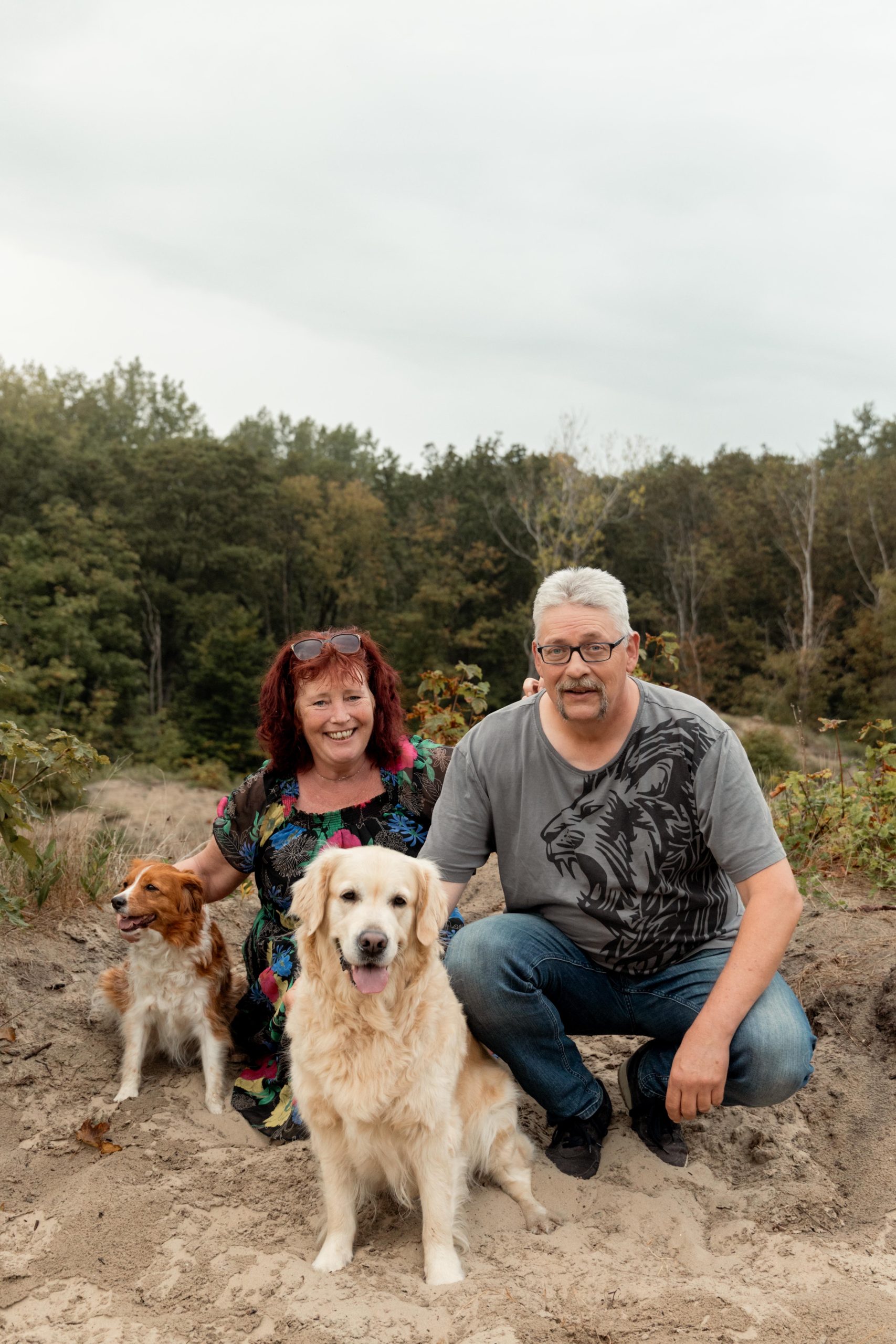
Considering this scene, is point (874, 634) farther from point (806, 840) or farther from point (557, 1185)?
point (557, 1185)

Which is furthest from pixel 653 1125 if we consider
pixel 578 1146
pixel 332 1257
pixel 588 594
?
pixel 588 594

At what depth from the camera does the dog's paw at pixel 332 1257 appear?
9.00 feet

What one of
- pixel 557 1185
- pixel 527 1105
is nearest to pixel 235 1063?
→ pixel 527 1105

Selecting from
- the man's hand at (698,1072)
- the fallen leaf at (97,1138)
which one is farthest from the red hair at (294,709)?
the man's hand at (698,1072)

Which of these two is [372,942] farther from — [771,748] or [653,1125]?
[771,748]

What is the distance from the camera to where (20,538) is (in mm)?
27922

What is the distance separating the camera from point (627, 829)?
3.11 m

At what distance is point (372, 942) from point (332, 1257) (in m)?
0.92

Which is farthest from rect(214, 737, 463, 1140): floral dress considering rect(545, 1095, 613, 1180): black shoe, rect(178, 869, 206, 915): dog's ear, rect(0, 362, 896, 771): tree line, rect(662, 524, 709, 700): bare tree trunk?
rect(662, 524, 709, 700): bare tree trunk

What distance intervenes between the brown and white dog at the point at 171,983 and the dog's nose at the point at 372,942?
1499mm

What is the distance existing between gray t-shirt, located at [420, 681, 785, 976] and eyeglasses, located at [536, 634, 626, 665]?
27 centimetres

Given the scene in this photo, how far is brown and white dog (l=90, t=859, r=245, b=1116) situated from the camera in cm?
386

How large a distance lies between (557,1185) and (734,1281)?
66 centimetres

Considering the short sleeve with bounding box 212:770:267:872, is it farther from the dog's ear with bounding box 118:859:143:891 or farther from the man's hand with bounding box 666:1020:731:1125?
the man's hand with bounding box 666:1020:731:1125
